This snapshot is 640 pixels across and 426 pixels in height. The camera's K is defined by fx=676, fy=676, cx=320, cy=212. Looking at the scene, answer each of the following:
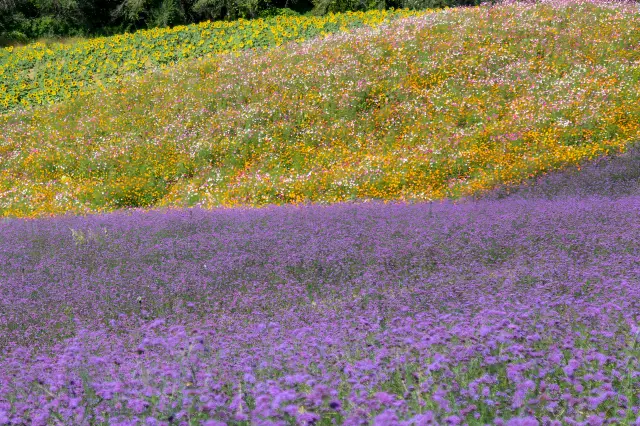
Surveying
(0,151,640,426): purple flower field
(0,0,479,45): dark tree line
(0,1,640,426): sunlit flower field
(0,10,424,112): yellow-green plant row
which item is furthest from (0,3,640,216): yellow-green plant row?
(0,0,479,45): dark tree line

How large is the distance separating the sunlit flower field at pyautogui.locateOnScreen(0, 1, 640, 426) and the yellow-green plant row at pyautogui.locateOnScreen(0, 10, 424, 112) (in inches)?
63.6

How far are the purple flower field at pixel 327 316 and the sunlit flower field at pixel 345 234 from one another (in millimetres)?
26

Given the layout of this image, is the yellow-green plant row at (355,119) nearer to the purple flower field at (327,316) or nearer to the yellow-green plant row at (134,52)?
the yellow-green plant row at (134,52)

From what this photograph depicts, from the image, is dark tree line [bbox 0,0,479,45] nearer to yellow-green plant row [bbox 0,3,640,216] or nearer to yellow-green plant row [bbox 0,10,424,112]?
yellow-green plant row [bbox 0,10,424,112]

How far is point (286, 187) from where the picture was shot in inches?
494

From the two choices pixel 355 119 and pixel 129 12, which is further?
pixel 129 12

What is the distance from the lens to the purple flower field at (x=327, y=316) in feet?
8.91

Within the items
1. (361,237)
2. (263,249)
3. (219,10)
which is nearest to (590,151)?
(361,237)

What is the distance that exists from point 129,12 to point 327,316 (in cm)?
2738

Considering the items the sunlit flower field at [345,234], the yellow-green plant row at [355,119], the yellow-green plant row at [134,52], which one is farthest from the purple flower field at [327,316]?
the yellow-green plant row at [134,52]

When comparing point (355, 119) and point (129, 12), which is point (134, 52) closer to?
point (129, 12)

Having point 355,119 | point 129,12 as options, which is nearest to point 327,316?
point 355,119

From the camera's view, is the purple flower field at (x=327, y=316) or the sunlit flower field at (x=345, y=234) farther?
the sunlit flower field at (x=345, y=234)

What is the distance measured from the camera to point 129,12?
28.9 metres
